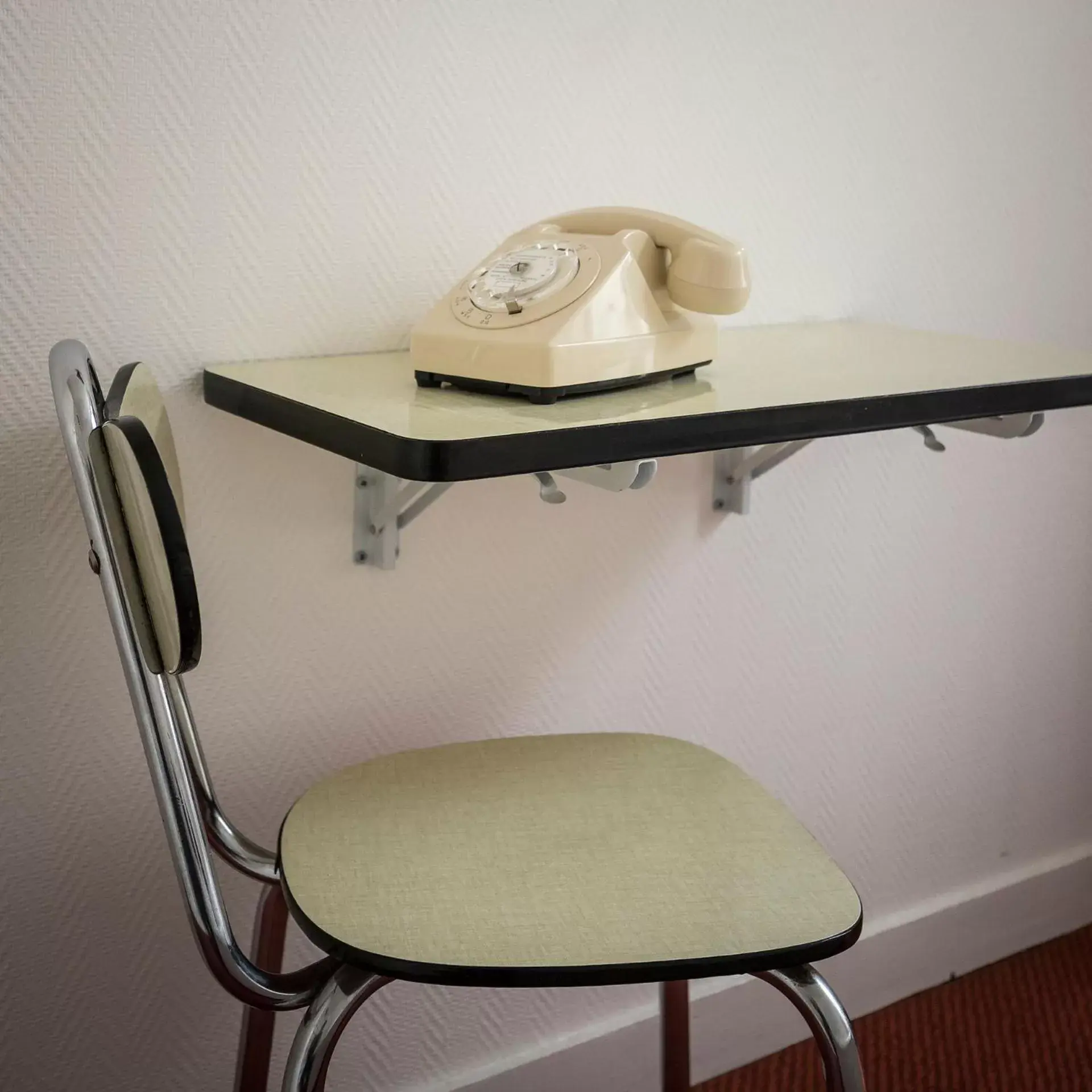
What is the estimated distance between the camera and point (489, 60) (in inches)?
40.9

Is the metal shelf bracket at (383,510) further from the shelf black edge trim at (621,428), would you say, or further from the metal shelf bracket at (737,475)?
the metal shelf bracket at (737,475)

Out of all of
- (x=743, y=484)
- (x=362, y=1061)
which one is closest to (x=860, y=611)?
(x=743, y=484)

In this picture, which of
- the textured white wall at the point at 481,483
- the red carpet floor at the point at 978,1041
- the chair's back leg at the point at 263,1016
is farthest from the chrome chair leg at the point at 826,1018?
the red carpet floor at the point at 978,1041

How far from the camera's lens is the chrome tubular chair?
0.69 m

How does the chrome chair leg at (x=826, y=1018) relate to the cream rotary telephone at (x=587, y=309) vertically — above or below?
below

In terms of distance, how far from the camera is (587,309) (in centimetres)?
84

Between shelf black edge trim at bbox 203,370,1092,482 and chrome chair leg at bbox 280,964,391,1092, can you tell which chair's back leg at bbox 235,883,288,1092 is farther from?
shelf black edge trim at bbox 203,370,1092,482

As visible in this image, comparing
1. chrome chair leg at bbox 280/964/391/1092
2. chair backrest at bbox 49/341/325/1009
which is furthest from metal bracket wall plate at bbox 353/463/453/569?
chrome chair leg at bbox 280/964/391/1092

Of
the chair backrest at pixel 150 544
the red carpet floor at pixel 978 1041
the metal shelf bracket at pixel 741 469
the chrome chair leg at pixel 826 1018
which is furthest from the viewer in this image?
the red carpet floor at pixel 978 1041

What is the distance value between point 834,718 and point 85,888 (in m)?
0.84

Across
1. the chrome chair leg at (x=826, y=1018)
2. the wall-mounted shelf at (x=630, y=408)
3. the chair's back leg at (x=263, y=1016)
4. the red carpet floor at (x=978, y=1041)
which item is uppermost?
the wall-mounted shelf at (x=630, y=408)

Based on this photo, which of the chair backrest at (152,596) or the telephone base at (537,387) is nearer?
the chair backrest at (152,596)

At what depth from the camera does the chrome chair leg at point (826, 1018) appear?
745 mm

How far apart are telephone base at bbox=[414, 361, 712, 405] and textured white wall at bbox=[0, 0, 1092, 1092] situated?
0.18 meters
